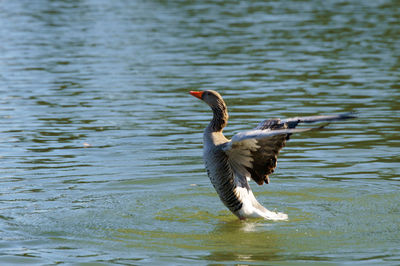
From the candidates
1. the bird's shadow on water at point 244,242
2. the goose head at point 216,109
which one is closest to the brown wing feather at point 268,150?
the goose head at point 216,109

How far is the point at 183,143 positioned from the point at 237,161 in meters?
4.66

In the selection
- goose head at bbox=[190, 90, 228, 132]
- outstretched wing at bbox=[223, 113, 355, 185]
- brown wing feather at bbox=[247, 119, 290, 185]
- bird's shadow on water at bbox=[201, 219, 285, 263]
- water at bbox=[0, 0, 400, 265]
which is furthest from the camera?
goose head at bbox=[190, 90, 228, 132]

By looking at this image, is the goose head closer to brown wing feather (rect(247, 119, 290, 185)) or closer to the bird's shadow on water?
brown wing feather (rect(247, 119, 290, 185))

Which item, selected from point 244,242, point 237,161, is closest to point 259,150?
point 237,161

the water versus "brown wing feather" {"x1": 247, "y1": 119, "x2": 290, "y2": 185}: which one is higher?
"brown wing feather" {"x1": 247, "y1": 119, "x2": 290, "y2": 185}

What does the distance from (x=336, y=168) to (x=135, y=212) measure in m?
3.91

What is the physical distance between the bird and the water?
303mm

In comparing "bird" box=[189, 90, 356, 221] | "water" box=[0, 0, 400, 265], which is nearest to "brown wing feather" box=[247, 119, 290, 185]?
"bird" box=[189, 90, 356, 221]

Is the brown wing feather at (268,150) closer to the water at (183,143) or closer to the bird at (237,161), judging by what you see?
the bird at (237,161)

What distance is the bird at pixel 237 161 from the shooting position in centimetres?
983

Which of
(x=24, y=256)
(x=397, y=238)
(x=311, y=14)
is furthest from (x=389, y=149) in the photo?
(x=311, y=14)

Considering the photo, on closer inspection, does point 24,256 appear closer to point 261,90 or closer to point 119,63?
point 261,90

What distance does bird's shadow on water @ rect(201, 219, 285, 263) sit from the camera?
8719 mm

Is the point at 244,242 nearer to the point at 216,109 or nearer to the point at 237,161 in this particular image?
the point at 237,161
